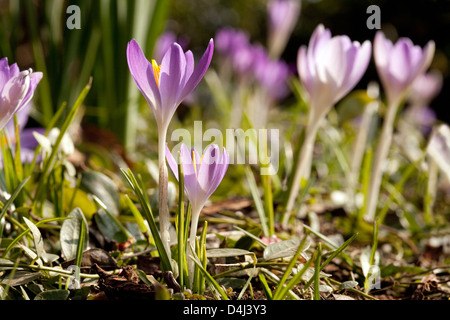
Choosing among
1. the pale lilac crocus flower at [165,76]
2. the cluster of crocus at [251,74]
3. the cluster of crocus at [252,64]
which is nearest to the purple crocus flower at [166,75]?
the pale lilac crocus flower at [165,76]

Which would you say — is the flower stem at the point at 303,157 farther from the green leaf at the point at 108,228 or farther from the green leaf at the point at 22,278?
the green leaf at the point at 22,278

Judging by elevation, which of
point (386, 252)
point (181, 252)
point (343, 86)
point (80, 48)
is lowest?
point (386, 252)

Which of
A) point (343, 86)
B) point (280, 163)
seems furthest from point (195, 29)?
point (343, 86)

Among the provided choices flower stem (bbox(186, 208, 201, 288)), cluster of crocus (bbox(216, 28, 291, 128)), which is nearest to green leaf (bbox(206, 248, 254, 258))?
flower stem (bbox(186, 208, 201, 288))

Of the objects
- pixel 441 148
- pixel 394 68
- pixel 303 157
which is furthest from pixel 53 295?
pixel 441 148

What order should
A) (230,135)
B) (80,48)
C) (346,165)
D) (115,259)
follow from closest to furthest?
(115,259) → (346,165) → (230,135) → (80,48)

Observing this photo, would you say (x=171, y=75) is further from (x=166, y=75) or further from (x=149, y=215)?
(x=149, y=215)

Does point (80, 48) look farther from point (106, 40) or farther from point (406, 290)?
point (406, 290)
